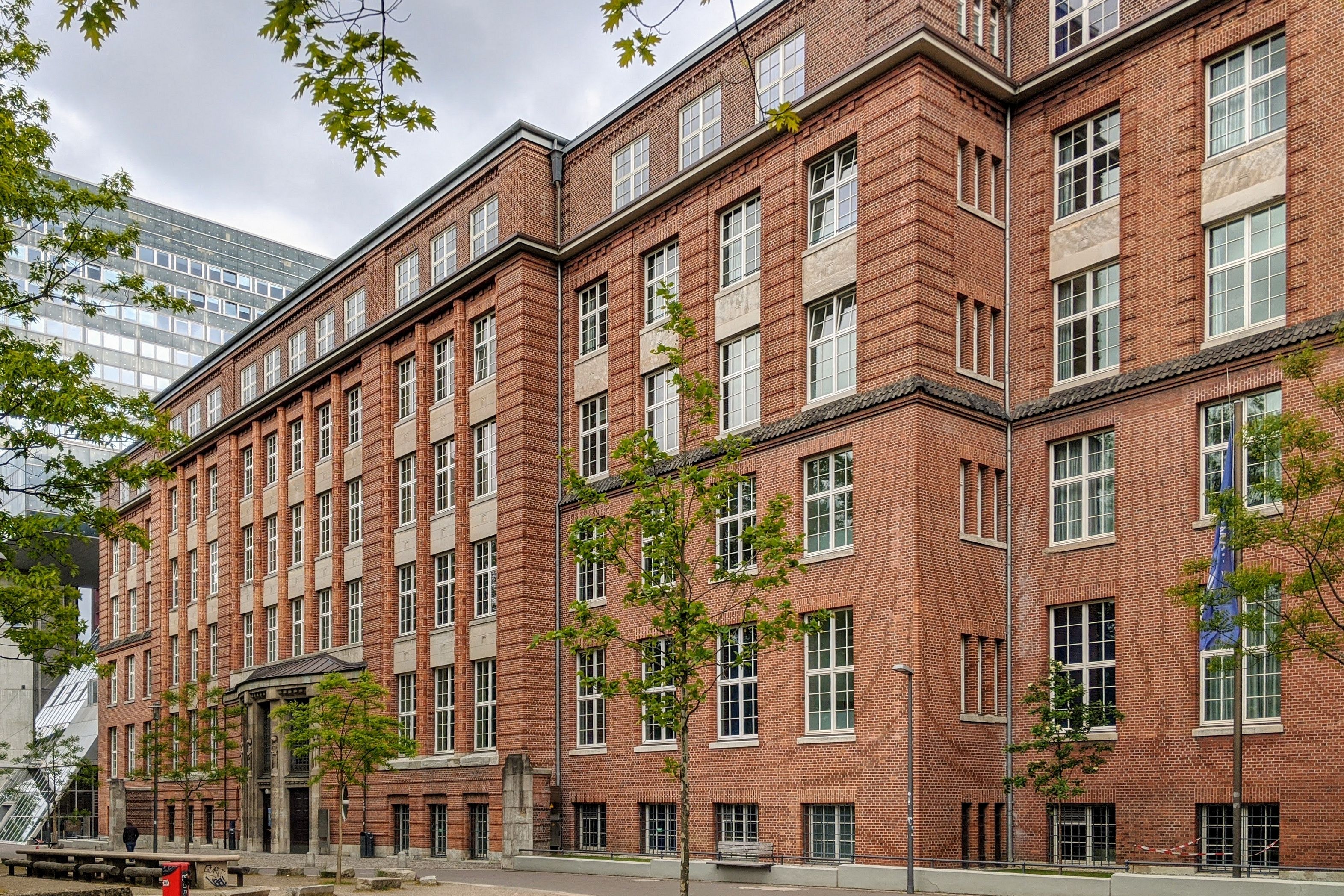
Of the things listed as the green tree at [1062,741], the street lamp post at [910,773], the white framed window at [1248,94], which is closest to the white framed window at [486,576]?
the street lamp post at [910,773]

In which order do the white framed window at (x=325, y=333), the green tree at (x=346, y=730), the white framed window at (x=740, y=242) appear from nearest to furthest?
the white framed window at (x=740, y=242)
the green tree at (x=346, y=730)
the white framed window at (x=325, y=333)


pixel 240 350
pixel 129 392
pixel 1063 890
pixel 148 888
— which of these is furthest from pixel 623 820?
pixel 129 392

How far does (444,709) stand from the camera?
145 ft

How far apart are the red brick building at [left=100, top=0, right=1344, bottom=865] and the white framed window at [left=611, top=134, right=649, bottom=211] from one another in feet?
0.43

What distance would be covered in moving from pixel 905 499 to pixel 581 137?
1839 cm

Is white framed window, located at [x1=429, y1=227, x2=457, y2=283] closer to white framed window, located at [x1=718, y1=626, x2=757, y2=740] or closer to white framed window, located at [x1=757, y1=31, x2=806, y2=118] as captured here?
white framed window, located at [x1=757, y1=31, x2=806, y2=118]

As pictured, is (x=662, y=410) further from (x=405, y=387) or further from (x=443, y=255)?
(x=405, y=387)

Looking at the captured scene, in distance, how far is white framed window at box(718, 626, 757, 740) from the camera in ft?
110

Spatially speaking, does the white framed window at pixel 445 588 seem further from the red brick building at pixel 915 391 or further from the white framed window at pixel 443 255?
the white framed window at pixel 443 255

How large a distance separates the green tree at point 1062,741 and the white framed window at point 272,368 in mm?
40610

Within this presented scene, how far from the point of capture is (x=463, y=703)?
42.7 metres

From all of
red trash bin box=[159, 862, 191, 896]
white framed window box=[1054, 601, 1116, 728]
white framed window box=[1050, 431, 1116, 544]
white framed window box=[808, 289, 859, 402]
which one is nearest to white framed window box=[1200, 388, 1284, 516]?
white framed window box=[1050, 431, 1116, 544]

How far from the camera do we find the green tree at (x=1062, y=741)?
90.4ft

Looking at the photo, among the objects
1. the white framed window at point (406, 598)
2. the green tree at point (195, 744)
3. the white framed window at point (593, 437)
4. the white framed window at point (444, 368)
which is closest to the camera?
the white framed window at point (593, 437)
